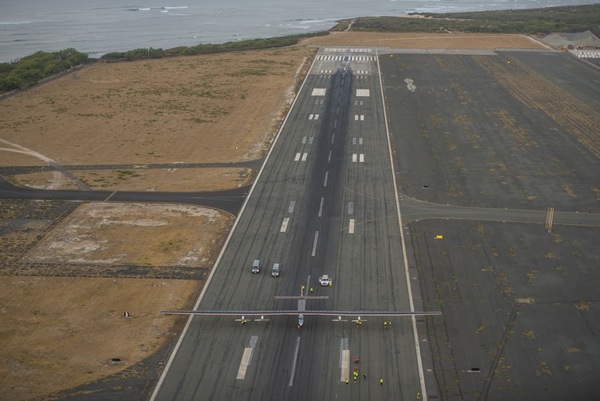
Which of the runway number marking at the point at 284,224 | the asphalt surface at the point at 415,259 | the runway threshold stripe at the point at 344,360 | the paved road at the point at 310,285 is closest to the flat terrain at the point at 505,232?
the asphalt surface at the point at 415,259

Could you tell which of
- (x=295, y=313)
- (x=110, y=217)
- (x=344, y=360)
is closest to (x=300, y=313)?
(x=295, y=313)

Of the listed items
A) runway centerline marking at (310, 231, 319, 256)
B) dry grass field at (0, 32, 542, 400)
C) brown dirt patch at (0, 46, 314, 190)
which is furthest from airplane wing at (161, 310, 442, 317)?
brown dirt patch at (0, 46, 314, 190)

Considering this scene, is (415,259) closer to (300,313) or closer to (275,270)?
(275,270)

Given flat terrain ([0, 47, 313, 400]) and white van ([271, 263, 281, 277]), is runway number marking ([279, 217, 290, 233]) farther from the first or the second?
white van ([271, 263, 281, 277])

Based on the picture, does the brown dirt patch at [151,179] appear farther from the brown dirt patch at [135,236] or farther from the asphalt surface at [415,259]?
the brown dirt patch at [135,236]

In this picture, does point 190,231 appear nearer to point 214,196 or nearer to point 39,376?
point 214,196

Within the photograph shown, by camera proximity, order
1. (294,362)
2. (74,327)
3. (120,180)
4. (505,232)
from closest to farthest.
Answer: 1. (294,362)
2. (74,327)
3. (505,232)
4. (120,180)

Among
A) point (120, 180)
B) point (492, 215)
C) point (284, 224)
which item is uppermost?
point (120, 180)
